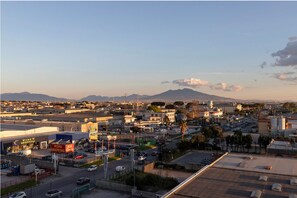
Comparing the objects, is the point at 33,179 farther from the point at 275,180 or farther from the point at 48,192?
the point at 275,180

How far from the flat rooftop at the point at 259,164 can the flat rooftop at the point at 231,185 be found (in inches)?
30.0

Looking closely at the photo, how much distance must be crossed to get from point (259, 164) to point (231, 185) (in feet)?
15.9

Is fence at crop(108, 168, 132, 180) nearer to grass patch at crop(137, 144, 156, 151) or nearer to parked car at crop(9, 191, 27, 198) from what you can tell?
parked car at crop(9, 191, 27, 198)

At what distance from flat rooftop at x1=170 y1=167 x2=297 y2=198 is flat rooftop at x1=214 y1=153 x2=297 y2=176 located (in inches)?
30.0

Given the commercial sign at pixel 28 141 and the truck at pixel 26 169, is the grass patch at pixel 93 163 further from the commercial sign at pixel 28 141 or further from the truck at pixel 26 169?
the commercial sign at pixel 28 141

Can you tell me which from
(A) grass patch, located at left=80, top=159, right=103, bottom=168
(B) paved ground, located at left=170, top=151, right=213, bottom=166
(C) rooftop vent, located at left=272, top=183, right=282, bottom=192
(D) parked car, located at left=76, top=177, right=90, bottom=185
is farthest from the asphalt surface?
(C) rooftop vent, located at left=272, top=183, right=282, bottom=192

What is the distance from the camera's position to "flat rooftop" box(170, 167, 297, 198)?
39.4ft

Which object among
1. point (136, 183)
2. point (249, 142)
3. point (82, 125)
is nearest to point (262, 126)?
point (249, 142)

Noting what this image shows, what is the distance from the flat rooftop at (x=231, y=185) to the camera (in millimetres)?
12023

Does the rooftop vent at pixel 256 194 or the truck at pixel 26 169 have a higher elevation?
the rooftop vent at pixel 256 194

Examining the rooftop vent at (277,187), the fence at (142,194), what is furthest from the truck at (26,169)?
the rooftop vent at (277,187)

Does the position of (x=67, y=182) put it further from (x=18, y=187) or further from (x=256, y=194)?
(x=256, y=194)

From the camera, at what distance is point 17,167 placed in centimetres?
2212

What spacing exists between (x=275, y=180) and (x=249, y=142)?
51.7ft
